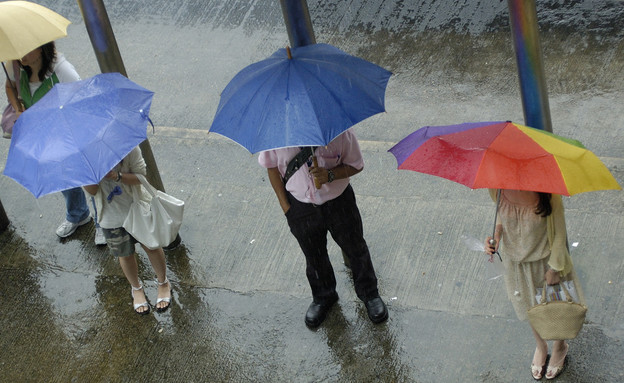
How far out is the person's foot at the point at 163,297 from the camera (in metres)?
5.48

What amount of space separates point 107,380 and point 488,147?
9.64 ft

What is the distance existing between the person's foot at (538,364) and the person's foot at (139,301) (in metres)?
2.64

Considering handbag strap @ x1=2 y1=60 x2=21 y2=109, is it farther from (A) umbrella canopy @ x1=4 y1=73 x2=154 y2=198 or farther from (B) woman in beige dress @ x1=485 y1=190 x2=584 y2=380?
(B) woman in beige dress @ x1=485 y1=190 x2=584 y2=380

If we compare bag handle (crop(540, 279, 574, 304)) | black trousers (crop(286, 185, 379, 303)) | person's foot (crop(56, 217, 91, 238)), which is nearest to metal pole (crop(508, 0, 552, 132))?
bag handle (crop(540, 279, 574, 304))

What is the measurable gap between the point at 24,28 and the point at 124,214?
1344mm

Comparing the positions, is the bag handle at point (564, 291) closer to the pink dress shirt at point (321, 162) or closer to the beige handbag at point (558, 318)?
the beige handbag at point (558, 318)

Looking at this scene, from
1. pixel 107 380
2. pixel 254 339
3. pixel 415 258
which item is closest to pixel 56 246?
→ pixel 107 380

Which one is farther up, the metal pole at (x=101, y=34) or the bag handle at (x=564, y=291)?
the metal pole at (x=101, y=34)

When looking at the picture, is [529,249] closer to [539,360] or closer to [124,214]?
[539,360]

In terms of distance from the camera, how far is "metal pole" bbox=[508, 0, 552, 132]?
3.90 metres

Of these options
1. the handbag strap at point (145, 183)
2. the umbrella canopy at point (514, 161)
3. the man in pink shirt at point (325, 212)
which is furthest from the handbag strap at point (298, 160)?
the handbag strap at point (145, 183)

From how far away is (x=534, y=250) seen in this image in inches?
161

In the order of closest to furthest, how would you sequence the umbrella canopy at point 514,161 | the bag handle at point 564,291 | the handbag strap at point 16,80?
1. the umbrella canopy at point 514,161
2. the bag handle at point 564,291
3. the handbag strap at point 16,80

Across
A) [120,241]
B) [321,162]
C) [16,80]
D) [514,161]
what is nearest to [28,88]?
[16,80]
